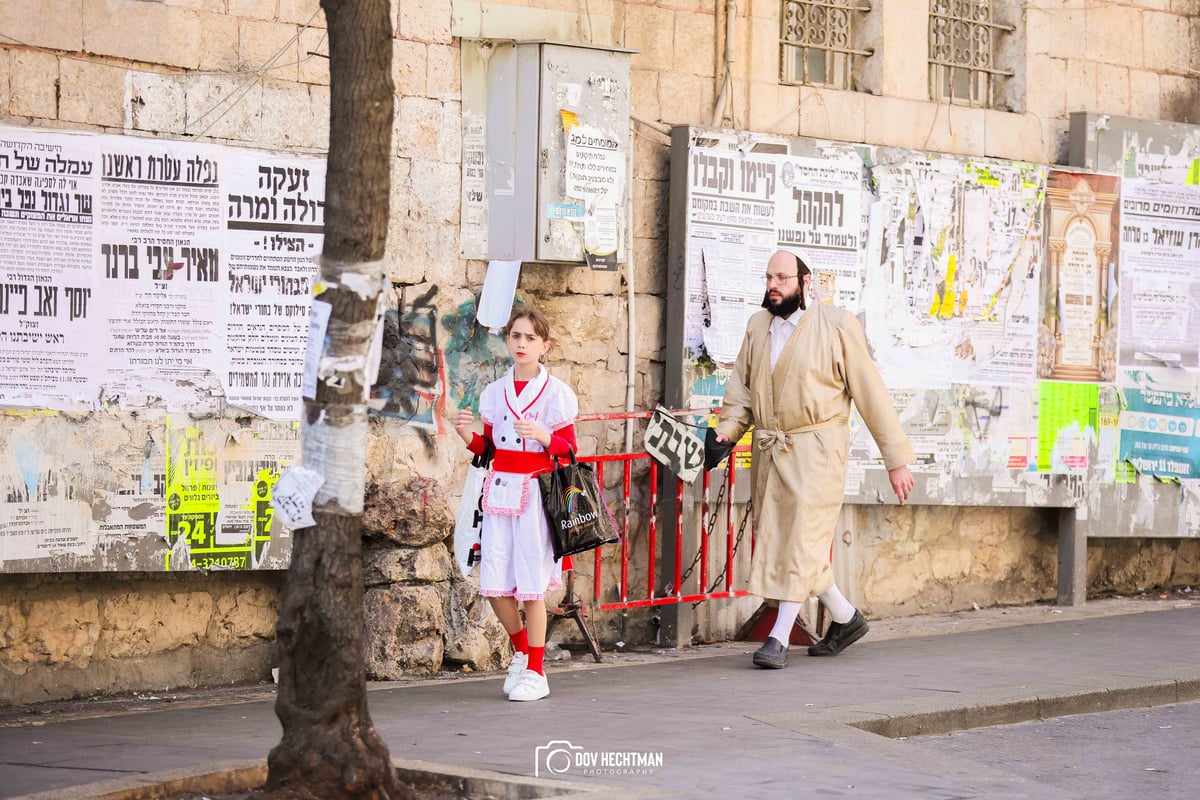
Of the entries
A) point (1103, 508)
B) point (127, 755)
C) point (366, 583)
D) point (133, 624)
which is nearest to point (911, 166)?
point (1103, 508)

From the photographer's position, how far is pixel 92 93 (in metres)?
7.88

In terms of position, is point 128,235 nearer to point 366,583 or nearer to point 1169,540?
point 366,583

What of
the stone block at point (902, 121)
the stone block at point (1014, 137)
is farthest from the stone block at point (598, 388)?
the stone block at point (1014, 137)

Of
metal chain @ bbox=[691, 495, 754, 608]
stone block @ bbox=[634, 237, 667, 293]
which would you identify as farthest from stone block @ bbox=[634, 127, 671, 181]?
metal chain @ bbox=[691, 495, 754, 608]

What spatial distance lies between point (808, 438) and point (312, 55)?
3.08 m

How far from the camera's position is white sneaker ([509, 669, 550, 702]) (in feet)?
25.0

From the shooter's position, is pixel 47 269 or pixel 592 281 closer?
pixel 47 269

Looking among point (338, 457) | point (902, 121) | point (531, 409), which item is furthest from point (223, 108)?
point (902, 121)

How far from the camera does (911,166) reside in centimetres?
1060

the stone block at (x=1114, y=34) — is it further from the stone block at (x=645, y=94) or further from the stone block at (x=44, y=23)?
the stone block at (x=44, y=23)

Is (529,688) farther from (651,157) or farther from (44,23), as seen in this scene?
(44,23)

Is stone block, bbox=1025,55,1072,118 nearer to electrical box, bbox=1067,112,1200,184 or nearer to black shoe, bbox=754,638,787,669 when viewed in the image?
electrical box, bbox=1067,112,1200,184

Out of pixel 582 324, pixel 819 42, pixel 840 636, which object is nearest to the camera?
pixel 840 636

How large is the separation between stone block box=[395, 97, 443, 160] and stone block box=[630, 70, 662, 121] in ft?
4.43
